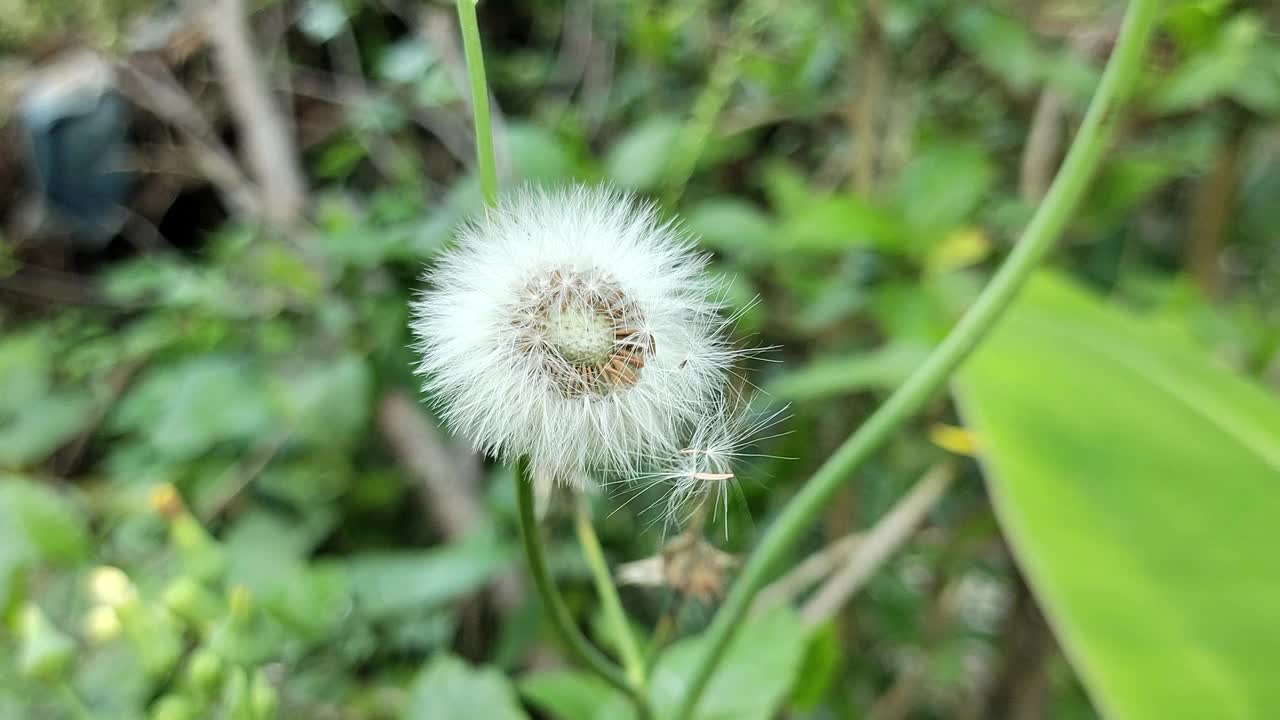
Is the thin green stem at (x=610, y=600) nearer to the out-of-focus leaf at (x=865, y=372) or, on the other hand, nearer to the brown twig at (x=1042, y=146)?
the out-of-focus leaf at (x=865, y=372)

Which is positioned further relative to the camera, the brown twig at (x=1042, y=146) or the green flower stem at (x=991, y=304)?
the brown twig at (x=1042, y=146)

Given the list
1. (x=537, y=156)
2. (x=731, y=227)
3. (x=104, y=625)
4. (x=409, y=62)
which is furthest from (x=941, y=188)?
(x=104, y=625)

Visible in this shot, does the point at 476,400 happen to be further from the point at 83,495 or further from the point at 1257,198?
the point at 1257,198

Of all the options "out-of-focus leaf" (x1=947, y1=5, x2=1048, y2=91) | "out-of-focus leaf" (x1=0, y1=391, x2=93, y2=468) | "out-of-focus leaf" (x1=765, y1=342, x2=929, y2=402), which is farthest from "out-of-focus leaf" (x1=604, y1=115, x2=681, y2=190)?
"out-of-focus leaf" (x1=0, y1=391, x2=93, y2=468)

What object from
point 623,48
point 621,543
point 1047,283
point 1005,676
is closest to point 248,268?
point 621,543

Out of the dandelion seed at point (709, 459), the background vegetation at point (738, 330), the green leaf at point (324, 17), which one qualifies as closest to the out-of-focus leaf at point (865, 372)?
the background vegetation at point (738, 330)

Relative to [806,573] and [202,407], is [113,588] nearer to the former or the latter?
[202,407]
